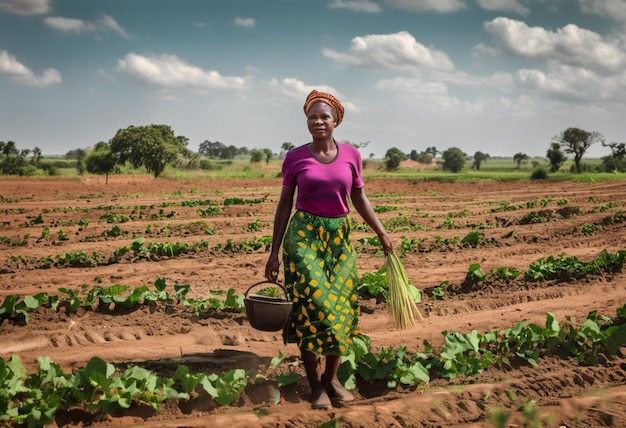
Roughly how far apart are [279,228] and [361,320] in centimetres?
240

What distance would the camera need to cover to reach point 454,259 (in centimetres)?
942

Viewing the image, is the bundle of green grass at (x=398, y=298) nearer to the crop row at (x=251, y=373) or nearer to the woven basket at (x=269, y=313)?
the crop row at (x=251, y=373)

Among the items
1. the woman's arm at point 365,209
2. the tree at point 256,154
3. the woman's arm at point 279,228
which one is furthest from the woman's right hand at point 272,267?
the tree at point 256,154

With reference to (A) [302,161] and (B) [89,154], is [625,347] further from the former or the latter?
(B) [89,154]

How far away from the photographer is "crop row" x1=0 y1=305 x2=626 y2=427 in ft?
12.3

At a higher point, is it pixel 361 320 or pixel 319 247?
pixel 319 247

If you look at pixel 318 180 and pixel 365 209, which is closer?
pixel 318 180

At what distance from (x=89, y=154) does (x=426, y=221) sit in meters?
31.4

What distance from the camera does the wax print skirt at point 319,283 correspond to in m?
3.86

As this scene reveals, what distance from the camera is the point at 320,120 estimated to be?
12.9 feet

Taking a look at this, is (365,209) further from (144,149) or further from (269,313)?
(144,149)

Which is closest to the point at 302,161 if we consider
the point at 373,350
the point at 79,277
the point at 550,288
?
the point at 373,350

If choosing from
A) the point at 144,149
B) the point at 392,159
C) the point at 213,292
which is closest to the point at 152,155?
the point at 144,149

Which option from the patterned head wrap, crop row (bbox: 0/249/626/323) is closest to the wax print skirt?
the patterned head wrap
